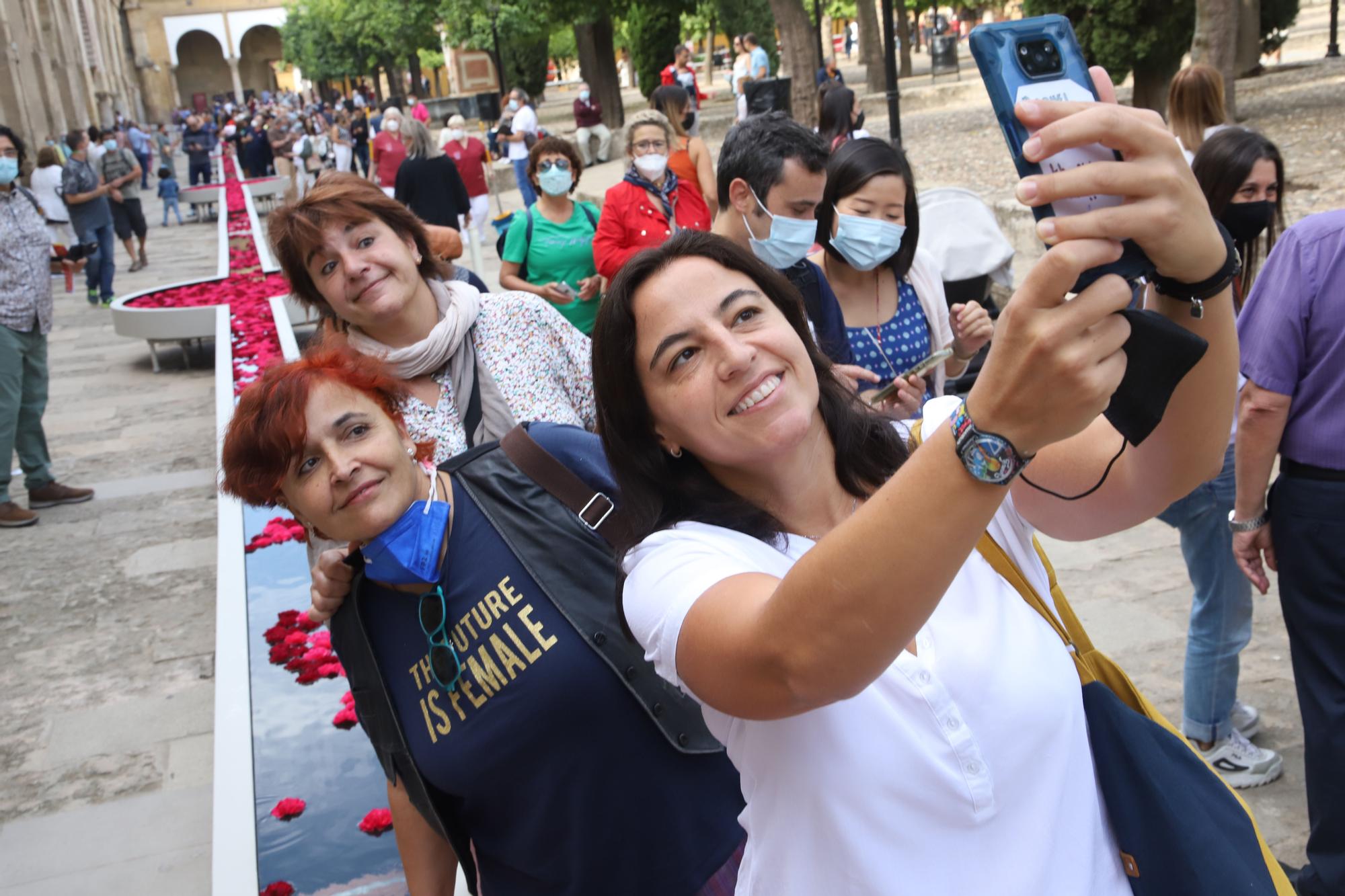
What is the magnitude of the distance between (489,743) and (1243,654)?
11.6 ft

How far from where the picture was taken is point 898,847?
57.0 inches

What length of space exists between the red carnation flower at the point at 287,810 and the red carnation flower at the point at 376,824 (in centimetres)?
19

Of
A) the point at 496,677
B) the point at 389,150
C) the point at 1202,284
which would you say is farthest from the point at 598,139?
the point at 1202,284

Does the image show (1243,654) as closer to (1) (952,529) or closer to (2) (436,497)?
(2) (436,497)

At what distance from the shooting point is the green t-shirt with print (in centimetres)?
630

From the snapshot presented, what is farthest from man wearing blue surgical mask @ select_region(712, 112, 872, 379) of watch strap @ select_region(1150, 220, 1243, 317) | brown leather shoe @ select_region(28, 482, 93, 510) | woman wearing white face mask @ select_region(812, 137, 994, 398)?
brown leather shoe @ select_region(28, 482, 93, 510)

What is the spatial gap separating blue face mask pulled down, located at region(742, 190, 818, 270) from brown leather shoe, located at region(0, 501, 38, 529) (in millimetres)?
6451

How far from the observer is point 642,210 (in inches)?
237

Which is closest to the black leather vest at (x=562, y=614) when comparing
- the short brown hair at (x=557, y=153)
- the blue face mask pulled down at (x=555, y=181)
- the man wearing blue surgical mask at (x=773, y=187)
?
the man wearing blue surgical mask at (x=773, y=187)

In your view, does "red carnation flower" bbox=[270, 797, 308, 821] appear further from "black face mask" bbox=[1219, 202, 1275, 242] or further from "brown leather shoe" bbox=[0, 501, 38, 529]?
"brown leather shoe" bbox=[0, 501, 38, 529]

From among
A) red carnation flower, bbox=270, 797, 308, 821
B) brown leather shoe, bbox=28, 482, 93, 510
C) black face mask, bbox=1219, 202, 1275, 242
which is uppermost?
black face mask, bbox=1219, 202, 1275, 242

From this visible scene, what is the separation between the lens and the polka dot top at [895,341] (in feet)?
12.5

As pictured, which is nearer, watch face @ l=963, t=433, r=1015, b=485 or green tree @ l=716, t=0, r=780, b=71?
watch face @ l=963, t=433, r=1015, b=485

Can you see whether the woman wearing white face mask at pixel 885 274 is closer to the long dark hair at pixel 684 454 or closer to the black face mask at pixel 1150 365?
the long dark hair at pixel 684 454
